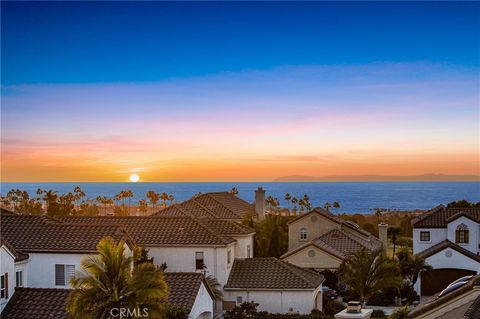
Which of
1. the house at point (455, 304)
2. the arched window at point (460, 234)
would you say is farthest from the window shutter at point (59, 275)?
the arched window at point (460, 234)

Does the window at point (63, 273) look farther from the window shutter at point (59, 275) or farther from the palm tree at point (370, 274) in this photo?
the palm tree at point (370, 274)

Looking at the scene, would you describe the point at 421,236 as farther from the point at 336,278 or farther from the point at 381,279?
the point at 381,279

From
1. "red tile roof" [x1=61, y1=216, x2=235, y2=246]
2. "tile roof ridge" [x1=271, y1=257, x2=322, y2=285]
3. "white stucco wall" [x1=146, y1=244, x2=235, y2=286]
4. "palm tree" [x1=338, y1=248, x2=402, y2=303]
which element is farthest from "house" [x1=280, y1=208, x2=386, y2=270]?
"white stucco wall" [x1=146, y1=244, x2=235, y2=286]

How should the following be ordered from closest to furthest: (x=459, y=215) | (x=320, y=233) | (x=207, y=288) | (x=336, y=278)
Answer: (x=207, y=288)
(x=336, y=278)
(x=459, y=215)
(x=320, y=233)

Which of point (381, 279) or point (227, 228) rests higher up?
point (227, 228)

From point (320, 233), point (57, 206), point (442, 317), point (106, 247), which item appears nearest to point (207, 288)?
point (106, 247)

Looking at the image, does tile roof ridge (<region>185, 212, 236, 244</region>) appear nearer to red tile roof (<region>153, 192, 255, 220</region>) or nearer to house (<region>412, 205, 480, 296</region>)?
red tile roof (<region>153, 192, 255, 220</region>)

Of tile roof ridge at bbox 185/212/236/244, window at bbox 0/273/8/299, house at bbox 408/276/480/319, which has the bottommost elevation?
window at bbox 0/273/8/299
